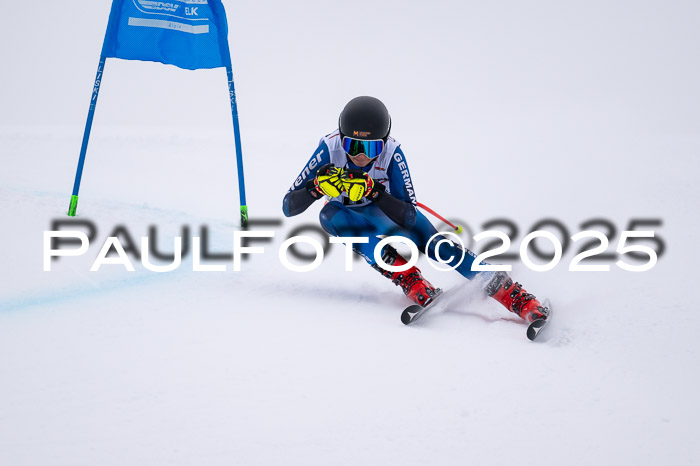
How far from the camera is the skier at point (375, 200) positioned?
4.10m

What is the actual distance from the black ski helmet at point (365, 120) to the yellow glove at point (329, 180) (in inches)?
10.0

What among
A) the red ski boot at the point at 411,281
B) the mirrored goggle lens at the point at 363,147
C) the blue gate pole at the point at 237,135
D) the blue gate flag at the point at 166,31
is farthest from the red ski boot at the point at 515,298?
the blue gate flag at the point at 166,31

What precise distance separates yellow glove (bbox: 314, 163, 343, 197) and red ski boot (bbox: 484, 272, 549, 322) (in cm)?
116

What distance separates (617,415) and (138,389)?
2104mm

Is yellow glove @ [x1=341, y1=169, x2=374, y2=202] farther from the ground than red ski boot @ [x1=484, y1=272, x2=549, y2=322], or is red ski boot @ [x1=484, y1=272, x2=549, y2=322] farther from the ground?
yellow glove @ [x1=341, y1=169, x2=374, y2=202]

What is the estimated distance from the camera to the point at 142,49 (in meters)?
5.83

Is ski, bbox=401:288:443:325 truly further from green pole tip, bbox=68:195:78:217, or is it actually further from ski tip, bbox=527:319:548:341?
green pole tip, bbox=68:195:78:217

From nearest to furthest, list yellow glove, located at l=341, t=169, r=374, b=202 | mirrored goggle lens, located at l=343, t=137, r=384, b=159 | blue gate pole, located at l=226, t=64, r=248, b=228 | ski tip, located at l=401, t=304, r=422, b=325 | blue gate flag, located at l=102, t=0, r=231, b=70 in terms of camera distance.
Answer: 1. ski tip, located at l=401, t=304, r=422, b=325
2. yellow glove, located at l=341, t=169, r=374, b=202
3. mirrored goggle lens, located at l=343, t=137, r=384, b=159
4. blue gate flag, located at l=102, t=0, r=231, b=70
5. blue gate pole, located at l=226, t=64, r=248, b=228

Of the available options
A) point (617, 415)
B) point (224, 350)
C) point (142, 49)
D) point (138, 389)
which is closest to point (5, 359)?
point (138, 389)

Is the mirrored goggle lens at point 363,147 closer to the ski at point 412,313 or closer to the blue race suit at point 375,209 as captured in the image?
the blue race suit at point 375,209

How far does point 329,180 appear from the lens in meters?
4.12

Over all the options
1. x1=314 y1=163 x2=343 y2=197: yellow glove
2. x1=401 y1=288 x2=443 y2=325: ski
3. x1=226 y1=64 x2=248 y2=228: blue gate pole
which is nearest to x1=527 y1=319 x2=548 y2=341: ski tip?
x1=401 y1=288 x2=443 y2=325: ski

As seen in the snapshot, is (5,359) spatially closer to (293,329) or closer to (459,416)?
(293,329)

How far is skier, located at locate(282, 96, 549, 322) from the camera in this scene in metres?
4.10
